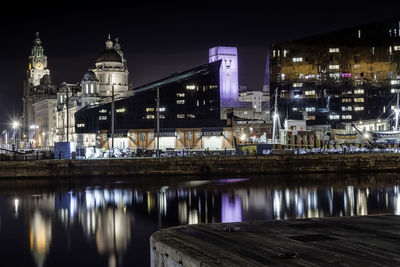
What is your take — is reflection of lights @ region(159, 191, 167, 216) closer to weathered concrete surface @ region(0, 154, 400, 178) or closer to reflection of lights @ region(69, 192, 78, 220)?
reflection of lights @ region(69, 192, 78, 220)

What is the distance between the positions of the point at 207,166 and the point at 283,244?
5101 cm

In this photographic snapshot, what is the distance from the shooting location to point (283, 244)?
44.3 feet

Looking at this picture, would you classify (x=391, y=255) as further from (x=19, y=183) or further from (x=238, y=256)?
(x=19, y=183)

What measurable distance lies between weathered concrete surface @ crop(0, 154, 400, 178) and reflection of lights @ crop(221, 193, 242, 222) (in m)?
17.8

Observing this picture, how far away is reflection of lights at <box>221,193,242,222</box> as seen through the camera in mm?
34781

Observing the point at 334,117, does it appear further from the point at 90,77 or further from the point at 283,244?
the point at 283,244

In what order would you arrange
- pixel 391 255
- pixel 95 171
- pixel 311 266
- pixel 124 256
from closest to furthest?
pixel 311 266 < pixel 391 255 < pixel 124 256 < pixel 95 171

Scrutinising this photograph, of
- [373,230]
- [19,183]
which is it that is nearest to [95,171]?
[19,183]

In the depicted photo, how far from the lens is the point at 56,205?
4231cm

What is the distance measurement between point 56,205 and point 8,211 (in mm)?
3891

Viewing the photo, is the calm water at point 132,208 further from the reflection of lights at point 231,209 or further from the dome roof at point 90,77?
the dome roof at point 90,77

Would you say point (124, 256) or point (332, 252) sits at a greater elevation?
point (332, 252)

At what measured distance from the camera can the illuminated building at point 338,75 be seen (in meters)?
137

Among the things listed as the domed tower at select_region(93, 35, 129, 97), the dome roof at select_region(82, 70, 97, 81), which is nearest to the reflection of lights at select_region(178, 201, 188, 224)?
the dome roof at select_region(82, 70, 97, 81)
